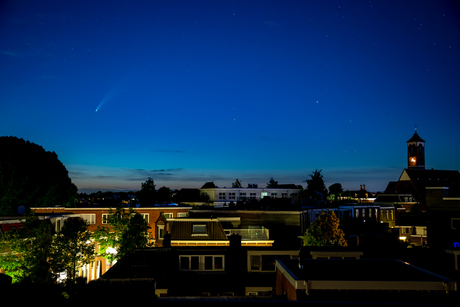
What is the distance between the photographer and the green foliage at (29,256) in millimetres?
25266

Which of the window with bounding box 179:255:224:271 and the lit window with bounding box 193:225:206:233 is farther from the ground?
the lit window with bounding box 193:225:206:233

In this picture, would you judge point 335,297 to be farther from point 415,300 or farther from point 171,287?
point 171,287

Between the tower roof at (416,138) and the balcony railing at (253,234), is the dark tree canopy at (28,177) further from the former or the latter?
the tower roof at (416,138)

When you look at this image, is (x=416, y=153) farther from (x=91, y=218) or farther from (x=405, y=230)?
(x=91, y=218)

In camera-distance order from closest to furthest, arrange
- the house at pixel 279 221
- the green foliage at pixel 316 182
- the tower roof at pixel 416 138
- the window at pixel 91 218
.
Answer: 1. the house at pixel 279 221
2. the window at pixel 91 218
3. the green foliage at pixel 316 182
4. the tower roof at pixel 416 138

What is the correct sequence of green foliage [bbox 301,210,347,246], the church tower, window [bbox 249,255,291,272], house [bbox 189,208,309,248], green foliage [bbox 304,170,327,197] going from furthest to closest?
1. the church tower
2. green foliage [bbox 304,170,327,197]
3. house [bbox 189,208,309,248]
4. green foliage [bbox 301,210,347,246]
5. window [bbox 249,255,291,272]

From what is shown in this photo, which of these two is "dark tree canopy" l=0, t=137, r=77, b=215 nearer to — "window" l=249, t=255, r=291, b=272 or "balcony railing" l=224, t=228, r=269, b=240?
"balcony railing" l=224, t=228, r=269, b=240

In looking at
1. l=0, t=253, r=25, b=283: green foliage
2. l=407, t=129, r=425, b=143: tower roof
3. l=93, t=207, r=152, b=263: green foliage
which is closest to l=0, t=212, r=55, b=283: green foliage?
l=0, t=253, r=25, b=283: green foliage

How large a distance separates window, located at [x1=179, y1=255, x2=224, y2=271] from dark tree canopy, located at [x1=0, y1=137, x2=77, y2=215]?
43915mm

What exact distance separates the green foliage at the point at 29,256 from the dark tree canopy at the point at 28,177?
35908mm

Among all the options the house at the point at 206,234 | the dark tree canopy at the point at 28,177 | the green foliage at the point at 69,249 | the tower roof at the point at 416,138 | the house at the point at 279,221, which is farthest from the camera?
the tower roof at the point at 416,138

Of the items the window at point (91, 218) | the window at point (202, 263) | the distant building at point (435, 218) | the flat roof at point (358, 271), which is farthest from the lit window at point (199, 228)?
the window at point (91, 218)

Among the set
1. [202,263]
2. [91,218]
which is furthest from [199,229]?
[91,218]

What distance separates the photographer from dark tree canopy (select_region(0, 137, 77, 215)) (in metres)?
59.4
